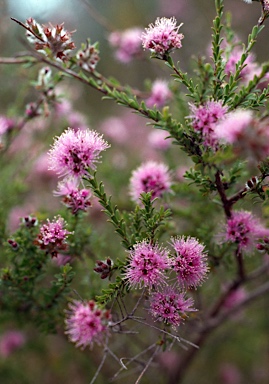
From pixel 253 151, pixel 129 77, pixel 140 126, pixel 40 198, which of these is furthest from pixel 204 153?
pixel 129 77

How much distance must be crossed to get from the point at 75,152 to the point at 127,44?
126 cm

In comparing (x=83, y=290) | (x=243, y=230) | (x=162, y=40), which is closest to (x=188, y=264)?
(x=243, y=230)

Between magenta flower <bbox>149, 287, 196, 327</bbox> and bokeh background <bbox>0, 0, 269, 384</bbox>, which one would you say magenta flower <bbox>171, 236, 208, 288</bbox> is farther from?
bokeh background <bbox>0, 0, 269, 384</bbox>

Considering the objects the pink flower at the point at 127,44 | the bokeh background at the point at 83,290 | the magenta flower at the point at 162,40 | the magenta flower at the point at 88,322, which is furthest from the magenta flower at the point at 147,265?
the pink flower at the point at 127,44

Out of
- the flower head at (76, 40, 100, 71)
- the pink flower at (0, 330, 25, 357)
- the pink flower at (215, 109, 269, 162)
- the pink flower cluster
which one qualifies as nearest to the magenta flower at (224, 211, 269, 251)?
the pink flower cluster

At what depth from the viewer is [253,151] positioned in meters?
1.05

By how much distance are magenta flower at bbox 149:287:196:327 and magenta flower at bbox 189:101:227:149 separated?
19.1 inches

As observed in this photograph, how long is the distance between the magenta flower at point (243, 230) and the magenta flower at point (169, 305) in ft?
1.08

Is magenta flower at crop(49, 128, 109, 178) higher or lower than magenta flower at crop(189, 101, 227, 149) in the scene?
higher

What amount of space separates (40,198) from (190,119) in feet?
6.74

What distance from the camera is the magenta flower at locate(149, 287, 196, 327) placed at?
127cm

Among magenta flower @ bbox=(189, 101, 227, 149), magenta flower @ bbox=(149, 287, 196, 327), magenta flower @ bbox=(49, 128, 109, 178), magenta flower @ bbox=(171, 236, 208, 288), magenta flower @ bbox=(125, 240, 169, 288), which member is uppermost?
magenta flower @ bbox=(49, 128, 109, 178)

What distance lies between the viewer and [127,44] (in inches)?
91.7

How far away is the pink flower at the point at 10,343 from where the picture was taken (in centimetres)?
252
